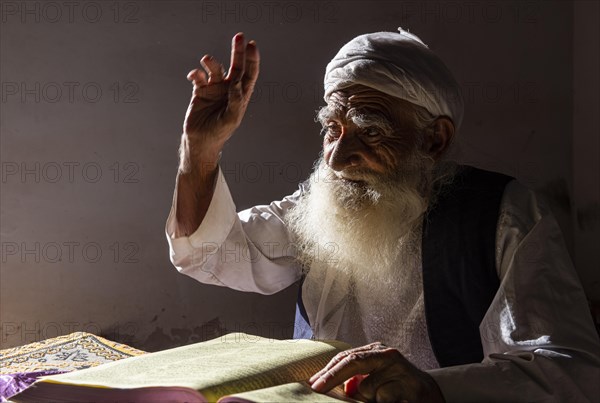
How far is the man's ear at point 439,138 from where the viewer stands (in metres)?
2.57

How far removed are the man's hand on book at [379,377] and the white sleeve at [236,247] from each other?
98 cm

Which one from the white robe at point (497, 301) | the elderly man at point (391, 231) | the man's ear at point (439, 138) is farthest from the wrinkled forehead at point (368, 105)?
the white robe at point (497, 301)

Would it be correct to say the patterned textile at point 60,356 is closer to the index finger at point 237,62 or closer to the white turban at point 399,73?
the index finger at point 237,62

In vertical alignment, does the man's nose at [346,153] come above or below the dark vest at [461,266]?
above

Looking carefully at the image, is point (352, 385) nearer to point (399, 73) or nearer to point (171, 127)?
point (399, 73)

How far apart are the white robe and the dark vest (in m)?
0.05

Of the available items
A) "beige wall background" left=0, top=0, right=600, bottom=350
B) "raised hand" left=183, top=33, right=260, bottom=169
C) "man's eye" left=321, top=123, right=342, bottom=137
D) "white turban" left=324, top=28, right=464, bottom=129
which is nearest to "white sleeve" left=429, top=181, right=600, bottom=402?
"white turban" left=324, top=28, right=464, bottom=129

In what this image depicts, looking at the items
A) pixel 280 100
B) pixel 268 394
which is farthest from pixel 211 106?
pixel 280 100

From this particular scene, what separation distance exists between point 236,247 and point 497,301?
0.96 m

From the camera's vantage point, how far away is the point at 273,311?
481cm

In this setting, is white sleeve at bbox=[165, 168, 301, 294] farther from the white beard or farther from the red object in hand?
the red object in hand

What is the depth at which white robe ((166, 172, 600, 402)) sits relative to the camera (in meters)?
1.83

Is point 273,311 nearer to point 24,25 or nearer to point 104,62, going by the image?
point 104,62

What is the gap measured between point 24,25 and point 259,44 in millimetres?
1310
